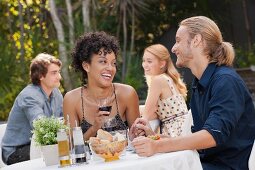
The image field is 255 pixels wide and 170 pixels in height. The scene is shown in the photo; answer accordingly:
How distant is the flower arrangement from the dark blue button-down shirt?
69 centimetres

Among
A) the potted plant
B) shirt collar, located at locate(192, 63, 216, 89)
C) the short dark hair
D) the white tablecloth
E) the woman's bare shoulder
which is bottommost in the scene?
the white tablecloth

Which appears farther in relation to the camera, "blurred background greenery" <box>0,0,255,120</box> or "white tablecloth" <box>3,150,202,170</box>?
"blurred background greenery" <box>0,0,255,120</box>

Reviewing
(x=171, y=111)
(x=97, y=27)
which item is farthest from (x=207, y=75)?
(x=97, y=27)

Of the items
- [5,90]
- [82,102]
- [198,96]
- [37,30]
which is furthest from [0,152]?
[37,30]

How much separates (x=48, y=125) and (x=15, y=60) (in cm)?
709

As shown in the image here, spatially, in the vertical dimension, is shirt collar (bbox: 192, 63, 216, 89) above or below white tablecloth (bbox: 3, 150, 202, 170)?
above

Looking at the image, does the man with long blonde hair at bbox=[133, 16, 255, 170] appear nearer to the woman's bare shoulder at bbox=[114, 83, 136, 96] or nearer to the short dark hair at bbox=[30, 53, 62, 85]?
the woman's bare shoulder at bbox=[114, 83, 136, 96]

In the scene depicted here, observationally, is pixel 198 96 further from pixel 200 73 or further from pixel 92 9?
pixel 92 9

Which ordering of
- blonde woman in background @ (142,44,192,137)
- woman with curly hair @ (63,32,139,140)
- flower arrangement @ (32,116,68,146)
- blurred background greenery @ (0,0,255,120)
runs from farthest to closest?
blurred background greenery @ (0,0,255,120), blonde woman in background @ (142,44,192,137), woman with curly hair @ (63,32,139,140), flower arrangement @ (32,116,68,146)

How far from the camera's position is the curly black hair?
382 centimetres

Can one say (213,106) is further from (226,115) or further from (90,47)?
(90,47)

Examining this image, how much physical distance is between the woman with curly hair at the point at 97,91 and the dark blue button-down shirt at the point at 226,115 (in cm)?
72

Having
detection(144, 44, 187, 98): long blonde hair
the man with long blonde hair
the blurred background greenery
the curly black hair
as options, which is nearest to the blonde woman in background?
detection(144, 44, 187, 98): long blonde hair

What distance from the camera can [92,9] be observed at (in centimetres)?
1111
